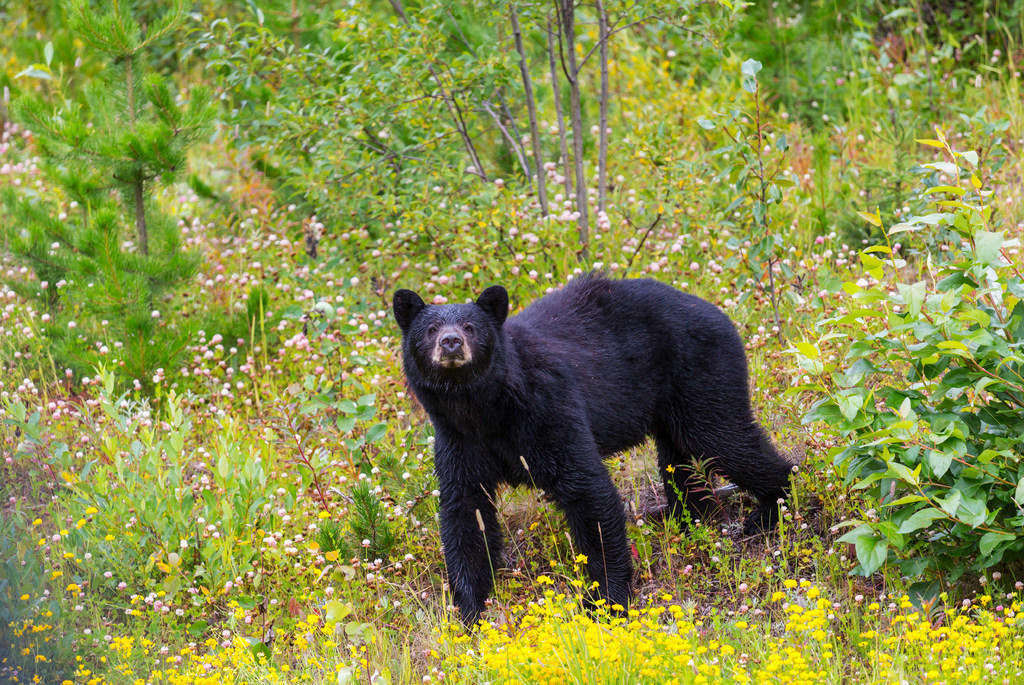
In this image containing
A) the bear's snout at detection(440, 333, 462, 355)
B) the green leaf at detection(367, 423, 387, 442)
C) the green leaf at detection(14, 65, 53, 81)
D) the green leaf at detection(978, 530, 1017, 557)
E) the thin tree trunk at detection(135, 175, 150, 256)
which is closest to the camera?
the green leaf at detection(978, 530, 1017, 557)

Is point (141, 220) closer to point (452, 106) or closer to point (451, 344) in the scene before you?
point (452, 106)

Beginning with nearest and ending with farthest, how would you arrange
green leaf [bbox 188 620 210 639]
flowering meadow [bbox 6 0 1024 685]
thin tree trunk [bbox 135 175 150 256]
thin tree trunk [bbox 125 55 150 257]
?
flowering meadow [bbox 6 0 1024 685] < green leaf [bbox 188 620 210 639] < thin tree trunk [bbox 125 55 150 257] < thin tree trunk [bbox 135 175 150 256]

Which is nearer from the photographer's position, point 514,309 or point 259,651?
point 259,651

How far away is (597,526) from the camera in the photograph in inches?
165

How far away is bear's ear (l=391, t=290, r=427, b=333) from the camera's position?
4.30m

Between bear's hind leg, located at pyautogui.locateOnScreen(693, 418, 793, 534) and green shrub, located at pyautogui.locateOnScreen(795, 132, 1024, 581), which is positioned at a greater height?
green shrub, located at pyautogui.locateOnScreen(795, 132, 1024, 581)

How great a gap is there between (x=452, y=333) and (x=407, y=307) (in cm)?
40

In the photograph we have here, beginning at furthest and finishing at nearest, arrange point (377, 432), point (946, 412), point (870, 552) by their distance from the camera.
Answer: point (377, 432)
point (946, 412)
point (870, 552)

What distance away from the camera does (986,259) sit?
3436 mm

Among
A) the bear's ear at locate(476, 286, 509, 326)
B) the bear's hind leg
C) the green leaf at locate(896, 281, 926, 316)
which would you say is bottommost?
the bear's hind leg

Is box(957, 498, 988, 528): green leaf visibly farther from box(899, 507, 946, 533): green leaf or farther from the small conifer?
the small conifer

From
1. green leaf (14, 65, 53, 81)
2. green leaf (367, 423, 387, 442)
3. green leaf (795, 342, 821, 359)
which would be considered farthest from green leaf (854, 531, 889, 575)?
green leaf (14, 65, 53, 81)

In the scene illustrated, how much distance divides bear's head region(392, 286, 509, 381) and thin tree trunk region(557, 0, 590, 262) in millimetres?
2204

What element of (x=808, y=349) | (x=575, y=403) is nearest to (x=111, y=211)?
(x=575, y=403)
